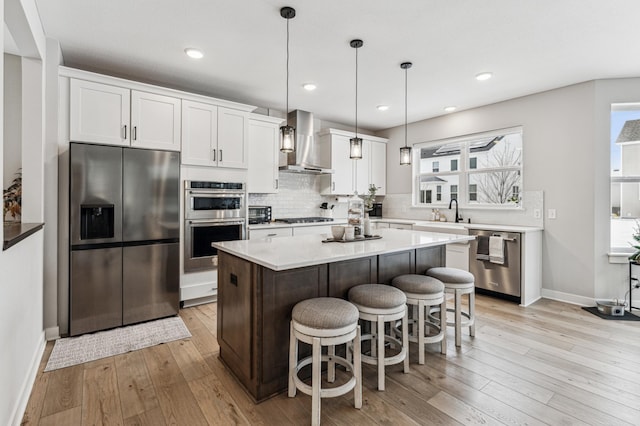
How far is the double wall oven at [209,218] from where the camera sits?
11.7ft

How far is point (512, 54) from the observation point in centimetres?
309

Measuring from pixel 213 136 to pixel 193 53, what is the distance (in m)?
0.95

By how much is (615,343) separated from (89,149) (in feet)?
16.1

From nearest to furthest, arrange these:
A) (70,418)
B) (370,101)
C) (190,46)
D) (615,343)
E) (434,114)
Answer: (70,418), (615,343), (190,46), (370,101), (434,114)

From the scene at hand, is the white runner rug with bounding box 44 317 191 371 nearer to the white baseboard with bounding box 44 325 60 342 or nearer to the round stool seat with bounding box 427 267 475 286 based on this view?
the white baseboard with bounding box 44 325 60 342

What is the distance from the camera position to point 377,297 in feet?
7.00

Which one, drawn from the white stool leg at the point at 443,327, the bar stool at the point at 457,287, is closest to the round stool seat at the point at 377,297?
the white stool leg at the point at 443,327

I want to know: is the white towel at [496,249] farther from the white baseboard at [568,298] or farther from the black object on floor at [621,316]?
the black object on floor at [621,316]

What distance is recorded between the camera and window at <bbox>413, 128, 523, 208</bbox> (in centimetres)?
454

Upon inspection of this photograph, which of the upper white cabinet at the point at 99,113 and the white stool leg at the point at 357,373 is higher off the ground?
the upper white cabinet at the point at 99,113

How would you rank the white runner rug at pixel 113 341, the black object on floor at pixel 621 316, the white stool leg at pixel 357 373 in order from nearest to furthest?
the white stool leg at pixel 357 373 → the white runner rug at pixel 113 341 → the black object on floor at pixel 621 316

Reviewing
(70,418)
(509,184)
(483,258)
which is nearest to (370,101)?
(509,184)

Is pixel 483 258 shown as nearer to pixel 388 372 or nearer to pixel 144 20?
pixel 388 372

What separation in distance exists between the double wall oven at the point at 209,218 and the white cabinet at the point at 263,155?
489mm
